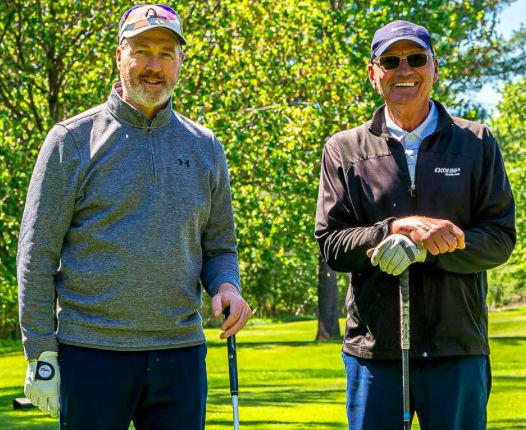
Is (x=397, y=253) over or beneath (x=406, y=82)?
beneath

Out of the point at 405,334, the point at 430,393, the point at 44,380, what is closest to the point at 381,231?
the point at 405,334

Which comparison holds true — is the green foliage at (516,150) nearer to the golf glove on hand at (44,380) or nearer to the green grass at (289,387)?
the green grass at (289,387)

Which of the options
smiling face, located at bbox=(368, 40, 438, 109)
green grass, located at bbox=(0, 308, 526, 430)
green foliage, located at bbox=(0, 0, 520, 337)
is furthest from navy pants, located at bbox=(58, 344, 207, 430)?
green foliage, located at bbox=(0, 0, 520, 337)

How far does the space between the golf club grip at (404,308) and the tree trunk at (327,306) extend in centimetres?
2586

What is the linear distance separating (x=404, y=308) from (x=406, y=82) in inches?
40.5

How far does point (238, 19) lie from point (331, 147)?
52.1ft

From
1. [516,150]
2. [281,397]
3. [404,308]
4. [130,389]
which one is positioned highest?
[516,150]

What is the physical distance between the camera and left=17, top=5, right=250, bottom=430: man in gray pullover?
12.0 ft

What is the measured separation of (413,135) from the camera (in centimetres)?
420

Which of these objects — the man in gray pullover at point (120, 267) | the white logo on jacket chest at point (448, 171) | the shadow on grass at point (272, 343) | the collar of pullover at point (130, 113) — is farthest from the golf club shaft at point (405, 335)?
the shadow on grass at point (272, 343)

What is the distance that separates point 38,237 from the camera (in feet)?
12.0

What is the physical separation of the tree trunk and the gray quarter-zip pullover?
26.0 meters

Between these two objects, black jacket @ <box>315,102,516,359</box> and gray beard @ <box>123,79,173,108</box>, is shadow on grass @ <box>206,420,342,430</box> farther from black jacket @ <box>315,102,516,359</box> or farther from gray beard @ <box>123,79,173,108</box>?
gray beard @ <box>123,79,173,108</box>

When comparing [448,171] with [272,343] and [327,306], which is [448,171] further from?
[272,343]
